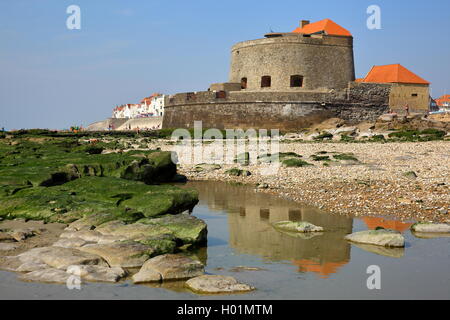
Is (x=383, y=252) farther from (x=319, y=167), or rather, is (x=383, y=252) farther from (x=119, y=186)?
(x=319, y=167)

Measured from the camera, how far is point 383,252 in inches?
259

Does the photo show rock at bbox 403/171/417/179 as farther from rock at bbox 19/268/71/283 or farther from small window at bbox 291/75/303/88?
small window at bbox 291/75/303/88

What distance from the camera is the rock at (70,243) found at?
20.5 feet

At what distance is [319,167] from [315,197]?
13.6 ft

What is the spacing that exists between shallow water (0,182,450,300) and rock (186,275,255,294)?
10cm

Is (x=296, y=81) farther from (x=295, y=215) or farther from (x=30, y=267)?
(x=30, y=267)

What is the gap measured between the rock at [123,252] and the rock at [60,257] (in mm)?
106

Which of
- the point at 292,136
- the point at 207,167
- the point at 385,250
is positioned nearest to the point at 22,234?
the point at 385,250

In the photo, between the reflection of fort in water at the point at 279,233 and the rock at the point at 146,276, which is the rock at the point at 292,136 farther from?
the rock at the point at 146,276

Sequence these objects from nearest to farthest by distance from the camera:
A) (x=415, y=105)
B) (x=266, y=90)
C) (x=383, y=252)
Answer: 1. (x=383, y=252)
2. (x=266, y=90)
3. (x=415, y=105)

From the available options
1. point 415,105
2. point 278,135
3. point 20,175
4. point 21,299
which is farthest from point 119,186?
point 415,105

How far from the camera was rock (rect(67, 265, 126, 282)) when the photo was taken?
525cm

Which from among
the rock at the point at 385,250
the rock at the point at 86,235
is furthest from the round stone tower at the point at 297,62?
the rock at the point at 86,235

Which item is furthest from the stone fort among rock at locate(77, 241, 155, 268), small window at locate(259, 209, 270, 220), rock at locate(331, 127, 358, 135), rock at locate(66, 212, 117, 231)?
rock at locate(77, 241, 155, 268)
